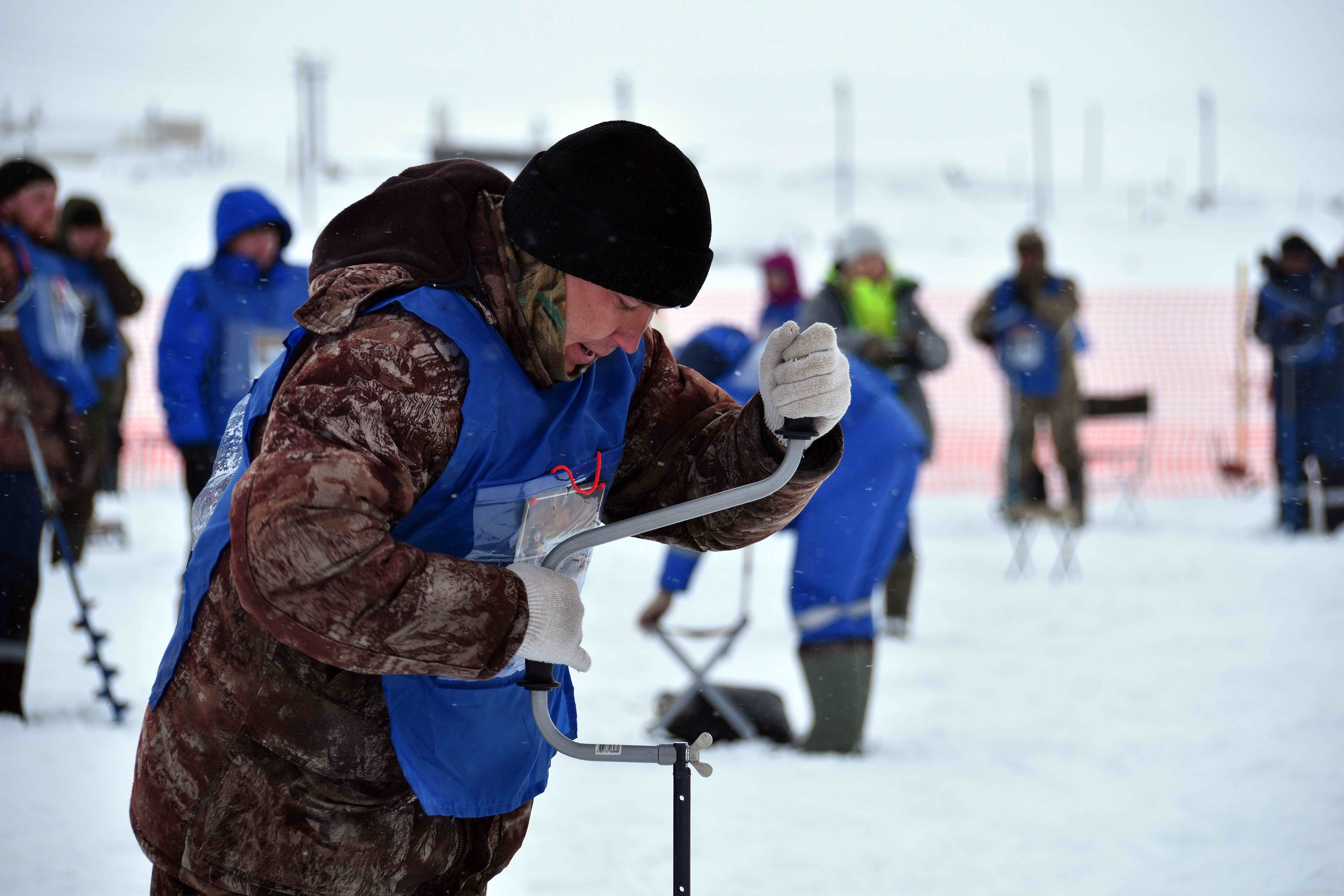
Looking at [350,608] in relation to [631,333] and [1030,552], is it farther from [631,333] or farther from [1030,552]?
[1030,552]

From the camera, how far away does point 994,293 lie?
8211 millimetres

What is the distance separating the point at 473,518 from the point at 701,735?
1.34 feet

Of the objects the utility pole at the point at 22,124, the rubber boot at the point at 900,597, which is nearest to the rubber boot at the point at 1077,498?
the rubber boot at the point at 900,597

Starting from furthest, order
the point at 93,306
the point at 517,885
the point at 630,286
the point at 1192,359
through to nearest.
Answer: the point at 1192,359 → the point at 93,306 → the point at 517,885 → the point at 630,286

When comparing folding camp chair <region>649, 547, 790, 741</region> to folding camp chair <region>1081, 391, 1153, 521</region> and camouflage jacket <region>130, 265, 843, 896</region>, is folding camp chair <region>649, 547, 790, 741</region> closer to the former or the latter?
camouflage jacket <region>130, 265, 843, 896</region>

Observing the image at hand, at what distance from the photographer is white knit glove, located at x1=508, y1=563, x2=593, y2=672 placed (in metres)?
1.40

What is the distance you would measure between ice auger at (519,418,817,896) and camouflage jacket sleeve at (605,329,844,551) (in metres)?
0.10

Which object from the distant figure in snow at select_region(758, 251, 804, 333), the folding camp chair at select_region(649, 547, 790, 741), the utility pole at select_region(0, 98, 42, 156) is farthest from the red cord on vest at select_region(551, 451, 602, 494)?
the utility pole at select_region(0, 98, 42, 156)

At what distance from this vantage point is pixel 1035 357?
8.30m

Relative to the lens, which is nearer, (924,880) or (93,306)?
(924,880)

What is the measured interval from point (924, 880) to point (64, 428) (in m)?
3.11

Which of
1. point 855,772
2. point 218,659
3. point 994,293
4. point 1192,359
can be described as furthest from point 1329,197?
point 218,659

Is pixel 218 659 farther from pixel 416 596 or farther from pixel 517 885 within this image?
pixel 517 885

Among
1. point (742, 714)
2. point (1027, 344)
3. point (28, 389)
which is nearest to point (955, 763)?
point (742, 714)
